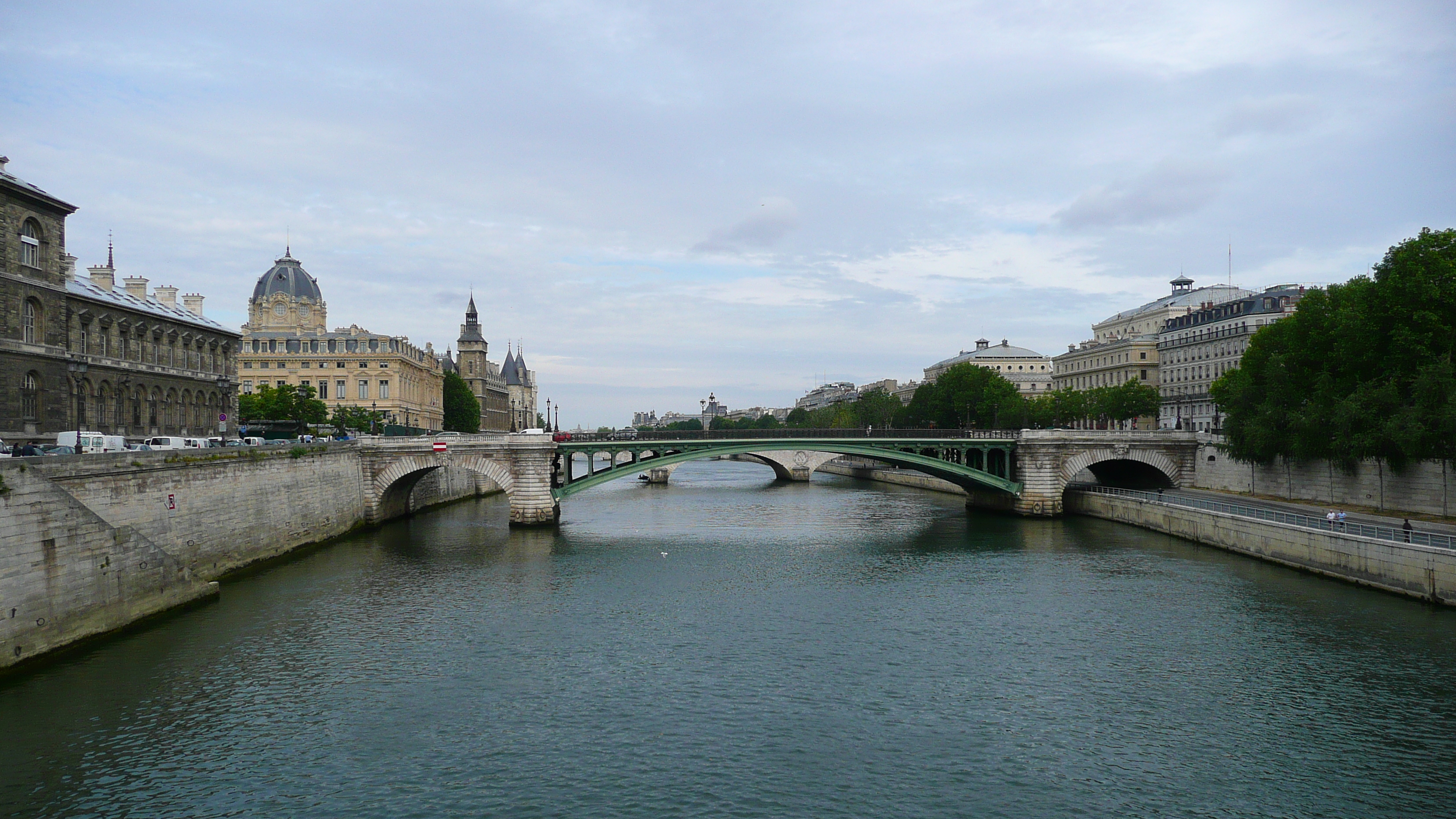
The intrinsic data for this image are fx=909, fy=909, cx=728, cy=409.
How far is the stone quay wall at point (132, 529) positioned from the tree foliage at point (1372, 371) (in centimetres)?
4762

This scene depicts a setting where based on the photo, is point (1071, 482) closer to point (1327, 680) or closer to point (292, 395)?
point (1327, 680)

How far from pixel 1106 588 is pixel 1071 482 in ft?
114

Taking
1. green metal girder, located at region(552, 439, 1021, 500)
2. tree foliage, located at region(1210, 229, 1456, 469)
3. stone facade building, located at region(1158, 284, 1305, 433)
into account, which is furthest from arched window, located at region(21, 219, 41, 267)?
stone facade building, located at region(1158, 284, 1305, 433)

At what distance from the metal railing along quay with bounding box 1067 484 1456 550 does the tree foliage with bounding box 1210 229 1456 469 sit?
15.2 ft

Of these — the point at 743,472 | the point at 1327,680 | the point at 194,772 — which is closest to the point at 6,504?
the point at 194,772

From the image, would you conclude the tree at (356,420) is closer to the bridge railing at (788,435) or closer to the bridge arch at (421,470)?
the bridge arch at (421,470)

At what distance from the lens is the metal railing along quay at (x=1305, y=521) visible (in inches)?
1220

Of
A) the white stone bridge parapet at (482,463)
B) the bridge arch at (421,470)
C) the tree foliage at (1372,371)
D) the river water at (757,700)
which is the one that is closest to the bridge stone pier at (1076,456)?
the tree foliage at (1372,371)

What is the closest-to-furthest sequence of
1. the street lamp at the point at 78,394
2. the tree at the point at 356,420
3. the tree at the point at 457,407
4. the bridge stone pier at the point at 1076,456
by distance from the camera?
the street lamp at the point at 78,394 → the bridge stone pier at the point at 1076,456 → the tree at the point at 356,420 → the tree at the point at 457,407

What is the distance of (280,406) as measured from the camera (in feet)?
255

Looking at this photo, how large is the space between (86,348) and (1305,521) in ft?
185

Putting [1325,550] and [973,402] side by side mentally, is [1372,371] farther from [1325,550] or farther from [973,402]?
[973,402]

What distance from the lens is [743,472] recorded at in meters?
129

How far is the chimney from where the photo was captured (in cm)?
5188
